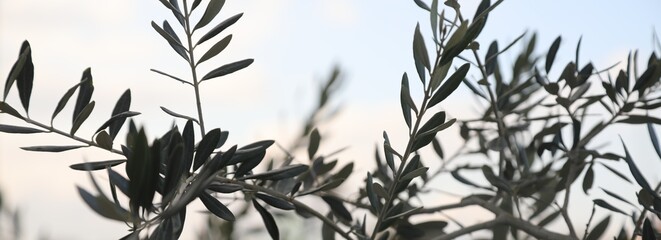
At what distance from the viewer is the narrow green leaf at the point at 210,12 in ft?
1.81

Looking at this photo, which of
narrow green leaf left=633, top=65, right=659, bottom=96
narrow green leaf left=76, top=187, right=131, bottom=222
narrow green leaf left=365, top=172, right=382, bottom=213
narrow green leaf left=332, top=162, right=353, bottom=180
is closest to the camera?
narrow green leaf left=76, top=187, right=131, bottom=222

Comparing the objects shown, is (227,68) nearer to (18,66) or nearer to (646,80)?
(18,66)

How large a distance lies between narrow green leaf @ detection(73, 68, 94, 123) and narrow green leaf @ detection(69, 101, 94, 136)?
0.07ft

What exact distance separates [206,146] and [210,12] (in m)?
0.12

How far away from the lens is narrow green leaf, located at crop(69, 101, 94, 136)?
52cm

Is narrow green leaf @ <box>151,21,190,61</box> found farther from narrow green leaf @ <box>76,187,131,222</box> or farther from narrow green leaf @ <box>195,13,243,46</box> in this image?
narrow green leaf @ <box>76,187,131,222</box>

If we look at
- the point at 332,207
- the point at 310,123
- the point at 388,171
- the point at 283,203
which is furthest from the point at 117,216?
the point at 310,123

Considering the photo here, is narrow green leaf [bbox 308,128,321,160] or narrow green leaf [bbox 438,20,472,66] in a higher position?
narrow green leaf [bbox 438,20,472,66]

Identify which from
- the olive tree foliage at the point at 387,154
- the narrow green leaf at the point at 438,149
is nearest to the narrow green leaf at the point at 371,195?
the olive tree foliage at the point at 387,154

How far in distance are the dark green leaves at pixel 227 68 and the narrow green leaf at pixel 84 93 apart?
3.0 inches

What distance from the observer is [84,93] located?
0.55m

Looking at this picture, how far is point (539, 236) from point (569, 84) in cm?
14

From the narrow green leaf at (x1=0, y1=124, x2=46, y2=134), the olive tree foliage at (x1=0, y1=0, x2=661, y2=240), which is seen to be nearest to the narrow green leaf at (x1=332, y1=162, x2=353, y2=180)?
the olive tree foliage at (x1=0, y1=0, x2=661, y2=240)

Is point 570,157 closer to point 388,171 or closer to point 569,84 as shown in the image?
point 569,84
